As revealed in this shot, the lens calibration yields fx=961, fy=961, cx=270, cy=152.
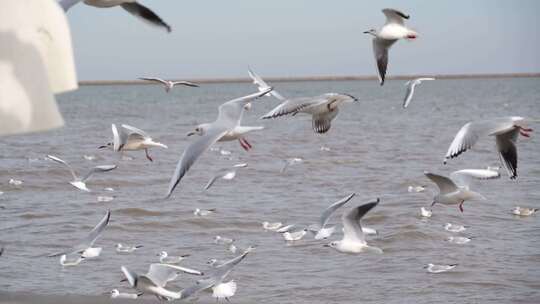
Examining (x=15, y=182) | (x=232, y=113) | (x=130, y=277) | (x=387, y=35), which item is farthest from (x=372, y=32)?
(x=15, y=182)

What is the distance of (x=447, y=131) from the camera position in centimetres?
2495

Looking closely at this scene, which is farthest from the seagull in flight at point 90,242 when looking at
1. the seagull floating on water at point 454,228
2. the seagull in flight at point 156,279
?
the seagull floating on water at point 454,228

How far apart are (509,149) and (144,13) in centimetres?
270

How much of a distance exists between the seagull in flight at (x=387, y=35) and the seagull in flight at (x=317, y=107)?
0.55 m

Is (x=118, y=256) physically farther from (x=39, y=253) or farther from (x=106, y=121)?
(x=106, y=121)

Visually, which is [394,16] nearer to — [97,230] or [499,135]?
[499,135]

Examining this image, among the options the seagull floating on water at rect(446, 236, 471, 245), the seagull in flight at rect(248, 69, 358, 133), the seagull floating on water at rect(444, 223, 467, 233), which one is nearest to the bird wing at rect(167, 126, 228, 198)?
the seagull in flight at rect(248, 69, 358, 133)

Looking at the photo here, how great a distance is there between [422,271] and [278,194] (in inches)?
185

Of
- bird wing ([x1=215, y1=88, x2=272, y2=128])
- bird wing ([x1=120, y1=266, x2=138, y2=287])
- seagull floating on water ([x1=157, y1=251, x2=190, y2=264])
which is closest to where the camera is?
bird wing ([x1=120, y1=266, x2=138, y2=287])

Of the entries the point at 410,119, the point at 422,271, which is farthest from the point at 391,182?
the point at 410,119

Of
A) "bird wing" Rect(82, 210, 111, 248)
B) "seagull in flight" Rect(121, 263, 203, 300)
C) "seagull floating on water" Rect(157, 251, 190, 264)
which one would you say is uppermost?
"seagull in flight" Rect(121, 263, 203, 300)

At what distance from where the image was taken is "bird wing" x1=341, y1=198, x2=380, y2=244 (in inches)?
230

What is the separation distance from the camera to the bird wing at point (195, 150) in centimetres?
494

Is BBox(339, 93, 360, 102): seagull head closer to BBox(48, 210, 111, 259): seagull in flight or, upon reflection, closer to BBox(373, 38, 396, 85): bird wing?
BBox(373, 38, 396, 85): bird wing
